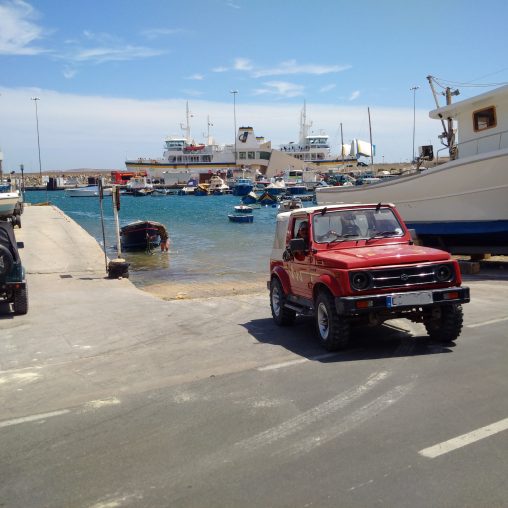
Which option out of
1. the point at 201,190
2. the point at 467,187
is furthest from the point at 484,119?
the point at 201,190

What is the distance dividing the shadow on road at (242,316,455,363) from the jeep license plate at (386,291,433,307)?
2.00ft

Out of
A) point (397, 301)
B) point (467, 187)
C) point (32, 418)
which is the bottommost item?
point (32, 418)

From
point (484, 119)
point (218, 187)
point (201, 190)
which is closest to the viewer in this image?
point (484, 119)

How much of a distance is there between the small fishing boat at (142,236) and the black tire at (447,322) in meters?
24.6

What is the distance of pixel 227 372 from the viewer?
7160 mm

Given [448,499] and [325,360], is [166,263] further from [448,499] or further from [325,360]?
[448,499]

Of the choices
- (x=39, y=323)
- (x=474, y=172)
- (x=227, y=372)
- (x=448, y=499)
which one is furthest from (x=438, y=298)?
(x=474, y=172)

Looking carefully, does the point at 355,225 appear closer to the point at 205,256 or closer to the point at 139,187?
the point at 205,256

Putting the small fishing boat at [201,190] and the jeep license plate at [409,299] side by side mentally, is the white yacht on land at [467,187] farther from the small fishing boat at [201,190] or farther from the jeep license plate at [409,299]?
the small fishing boat at [201,190]

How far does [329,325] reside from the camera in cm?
779

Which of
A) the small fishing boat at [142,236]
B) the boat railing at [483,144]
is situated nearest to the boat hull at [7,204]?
the small fishing boat at [142,236]

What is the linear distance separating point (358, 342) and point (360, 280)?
1201mm

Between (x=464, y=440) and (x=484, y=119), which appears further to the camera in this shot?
(x=484, y=119)

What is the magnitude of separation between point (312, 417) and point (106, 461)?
1.75 meters
